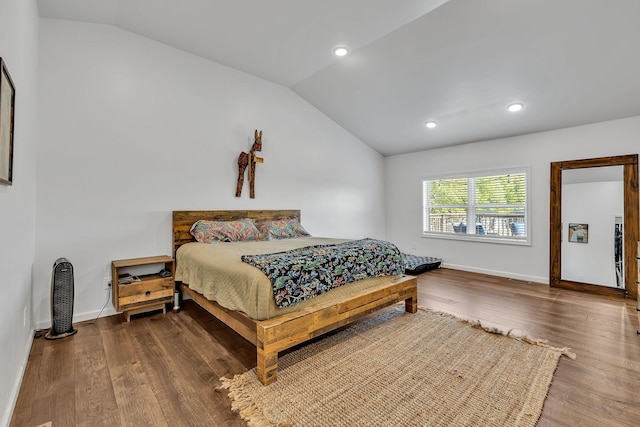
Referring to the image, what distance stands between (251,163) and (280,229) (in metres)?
1.02

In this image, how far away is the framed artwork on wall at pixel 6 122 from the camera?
1.52 m

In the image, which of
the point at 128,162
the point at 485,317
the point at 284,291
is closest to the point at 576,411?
the point at 485,317

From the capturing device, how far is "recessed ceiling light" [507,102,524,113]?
3906 millimetres

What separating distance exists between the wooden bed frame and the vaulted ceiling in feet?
8.37

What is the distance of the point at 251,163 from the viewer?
422 cm

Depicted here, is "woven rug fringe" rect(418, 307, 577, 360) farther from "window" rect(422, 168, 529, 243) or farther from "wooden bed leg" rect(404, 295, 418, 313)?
"window" rect(422, 168, 529, 243)

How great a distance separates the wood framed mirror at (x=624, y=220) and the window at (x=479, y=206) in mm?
378

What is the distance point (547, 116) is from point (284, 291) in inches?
169

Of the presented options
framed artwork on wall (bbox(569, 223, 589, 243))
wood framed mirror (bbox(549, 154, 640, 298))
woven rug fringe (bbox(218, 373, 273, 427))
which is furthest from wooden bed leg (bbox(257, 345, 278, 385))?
framed artwork on wall (bbox(569, 223, 589, 243))

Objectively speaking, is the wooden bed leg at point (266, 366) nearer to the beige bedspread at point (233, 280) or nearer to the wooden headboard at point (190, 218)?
the beige bedspread at point (233, 280)

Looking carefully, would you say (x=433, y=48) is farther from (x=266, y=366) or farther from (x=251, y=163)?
(x=266, y=366)

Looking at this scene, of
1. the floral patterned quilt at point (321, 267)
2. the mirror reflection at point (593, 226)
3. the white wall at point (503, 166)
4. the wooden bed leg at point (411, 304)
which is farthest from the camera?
the white wall at point (503, 166)

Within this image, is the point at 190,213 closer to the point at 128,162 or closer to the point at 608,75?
the point at 128,162

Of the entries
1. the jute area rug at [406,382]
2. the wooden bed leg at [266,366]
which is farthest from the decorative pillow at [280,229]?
the wooden bed leg at [266,366]
